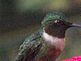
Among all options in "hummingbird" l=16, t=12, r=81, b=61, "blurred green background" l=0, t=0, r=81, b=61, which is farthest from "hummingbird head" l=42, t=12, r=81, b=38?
"blurred green background" l=0, t=0, r=81, b=61

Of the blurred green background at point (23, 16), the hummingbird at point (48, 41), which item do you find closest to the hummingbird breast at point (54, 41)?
the hummingbird at point (48, 41)

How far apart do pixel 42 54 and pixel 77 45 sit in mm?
699

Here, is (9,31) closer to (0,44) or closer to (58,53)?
(0,44)

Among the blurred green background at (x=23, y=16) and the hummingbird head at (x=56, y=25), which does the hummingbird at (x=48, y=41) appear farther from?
the blurred green background at (x=23, y=16)

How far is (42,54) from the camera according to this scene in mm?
2406


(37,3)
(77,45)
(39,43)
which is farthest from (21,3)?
(39,43)

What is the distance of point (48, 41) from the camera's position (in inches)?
93.5

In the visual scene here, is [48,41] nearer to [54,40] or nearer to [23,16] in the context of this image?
[54,40]

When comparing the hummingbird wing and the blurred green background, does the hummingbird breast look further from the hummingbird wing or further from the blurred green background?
the blurred green background

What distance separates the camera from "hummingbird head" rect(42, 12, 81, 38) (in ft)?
7.43

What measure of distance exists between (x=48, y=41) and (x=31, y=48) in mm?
101

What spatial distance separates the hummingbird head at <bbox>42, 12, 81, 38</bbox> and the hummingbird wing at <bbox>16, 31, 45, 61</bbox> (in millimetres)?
88

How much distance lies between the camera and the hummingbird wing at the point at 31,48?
235cm

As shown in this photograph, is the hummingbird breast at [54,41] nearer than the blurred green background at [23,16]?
Yes
